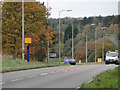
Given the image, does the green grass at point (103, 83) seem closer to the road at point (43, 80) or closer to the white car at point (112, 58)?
the road at point (43, 80)

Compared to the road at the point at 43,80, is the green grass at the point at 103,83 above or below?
above

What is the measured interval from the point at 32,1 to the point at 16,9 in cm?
501

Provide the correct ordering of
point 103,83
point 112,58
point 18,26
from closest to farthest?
1. point 103,83
2. point 18,26
3. point 112,58

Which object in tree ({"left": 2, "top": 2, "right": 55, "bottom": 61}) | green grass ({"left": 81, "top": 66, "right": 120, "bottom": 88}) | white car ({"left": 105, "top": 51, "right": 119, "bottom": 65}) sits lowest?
white car ({"left": 105, "top": 51, "right": 119, "bottom": 65})

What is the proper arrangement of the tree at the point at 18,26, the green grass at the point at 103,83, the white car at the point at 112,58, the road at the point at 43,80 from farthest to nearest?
the white car at the point at 112,58
the tree at the point at 18,26
the road at the point at 43,80
the green grass at the point at 103,83

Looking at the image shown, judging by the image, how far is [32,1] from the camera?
55.9 m

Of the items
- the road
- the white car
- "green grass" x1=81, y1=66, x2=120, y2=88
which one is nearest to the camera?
"green grass" x1=81, y1=66, x2=120, y2=88

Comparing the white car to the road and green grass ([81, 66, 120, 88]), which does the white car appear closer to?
the road

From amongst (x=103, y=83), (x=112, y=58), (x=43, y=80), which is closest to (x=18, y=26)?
(x=112, y=58)

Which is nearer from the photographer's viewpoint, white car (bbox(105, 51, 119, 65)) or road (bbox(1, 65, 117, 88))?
road (bbox(1, 65, 117, 88))

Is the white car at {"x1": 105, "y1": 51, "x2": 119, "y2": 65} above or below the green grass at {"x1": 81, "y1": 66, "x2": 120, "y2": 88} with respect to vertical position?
below

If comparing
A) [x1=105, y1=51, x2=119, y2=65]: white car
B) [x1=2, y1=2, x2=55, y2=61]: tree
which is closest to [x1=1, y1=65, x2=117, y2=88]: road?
[x1=2, y1=2, x2=55, y2=61]: tree

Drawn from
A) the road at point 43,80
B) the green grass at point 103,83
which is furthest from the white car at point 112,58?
the green grass at point 103,83

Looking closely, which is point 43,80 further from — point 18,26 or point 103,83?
point 18,26
